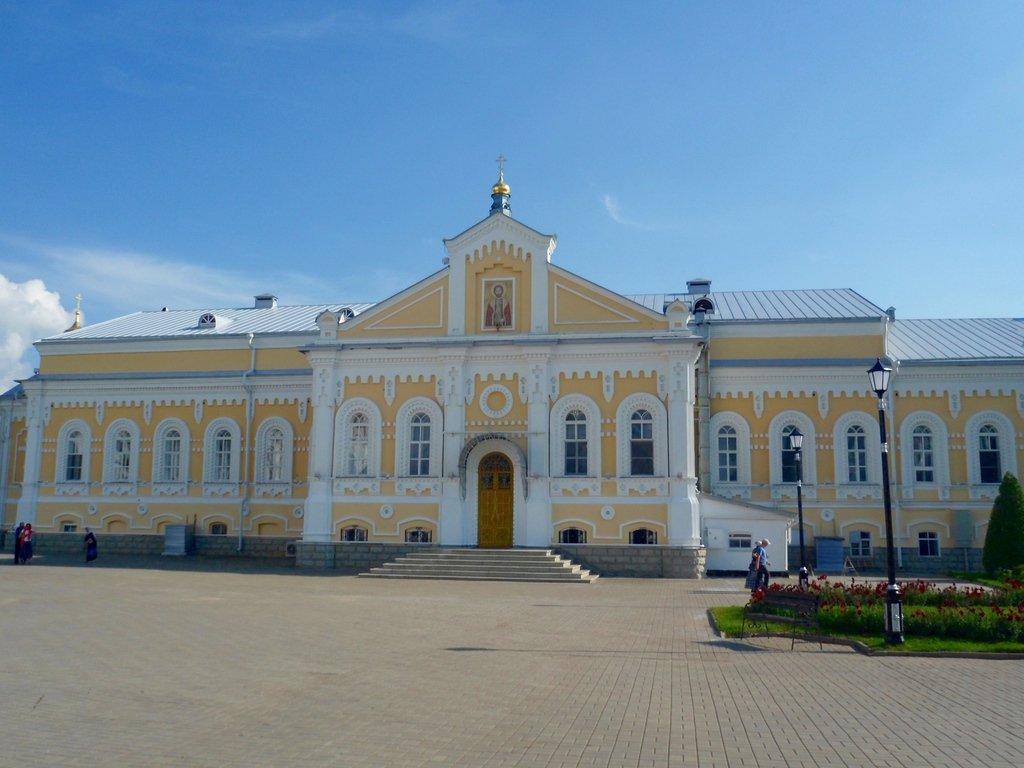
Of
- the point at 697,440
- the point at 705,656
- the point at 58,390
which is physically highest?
the point at 58,390

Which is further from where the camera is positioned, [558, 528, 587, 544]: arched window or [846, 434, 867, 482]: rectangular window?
[846, 434, 867, 482]: rectangular window

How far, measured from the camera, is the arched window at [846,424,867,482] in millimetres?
33688

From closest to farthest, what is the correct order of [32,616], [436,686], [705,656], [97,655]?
[436,686] → [97,655] → [705,656] → [32,616]

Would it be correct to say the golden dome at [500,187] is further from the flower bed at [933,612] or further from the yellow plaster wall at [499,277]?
the flower bed at [933,612]

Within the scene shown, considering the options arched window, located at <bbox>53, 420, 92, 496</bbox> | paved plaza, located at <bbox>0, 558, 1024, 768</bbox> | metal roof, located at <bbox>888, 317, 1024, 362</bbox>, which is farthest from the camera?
arched window, located at <bbox>53, 420, 92, 496</bbox>

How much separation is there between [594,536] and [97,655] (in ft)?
63.4

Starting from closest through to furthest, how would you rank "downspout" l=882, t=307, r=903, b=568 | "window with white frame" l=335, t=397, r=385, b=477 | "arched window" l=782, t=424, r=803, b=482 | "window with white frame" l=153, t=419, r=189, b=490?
1. "window with white frame" l=335, t=397, r=385, b=477
2. "downspout" l=882, t=307, r=903, b=568
3. "arched window" l=782, t=424, r=803, b=482
4. "window with white frame" l=153, t=419, r=189, b=490

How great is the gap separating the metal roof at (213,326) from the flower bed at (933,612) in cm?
2568

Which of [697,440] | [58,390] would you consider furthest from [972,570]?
[58,390]

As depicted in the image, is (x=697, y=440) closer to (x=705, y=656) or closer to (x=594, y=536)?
(x=594, y=536)

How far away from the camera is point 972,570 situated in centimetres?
3225

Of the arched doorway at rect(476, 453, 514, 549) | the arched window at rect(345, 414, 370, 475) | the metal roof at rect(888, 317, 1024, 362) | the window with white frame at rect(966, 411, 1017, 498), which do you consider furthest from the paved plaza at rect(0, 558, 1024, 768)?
the metal roof at rect(888, 317, 1024, 362)

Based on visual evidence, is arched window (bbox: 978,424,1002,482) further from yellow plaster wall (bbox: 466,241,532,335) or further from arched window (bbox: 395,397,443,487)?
arched window (bbox: 395,397,443,487)

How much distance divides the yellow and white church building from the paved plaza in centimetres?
1144
